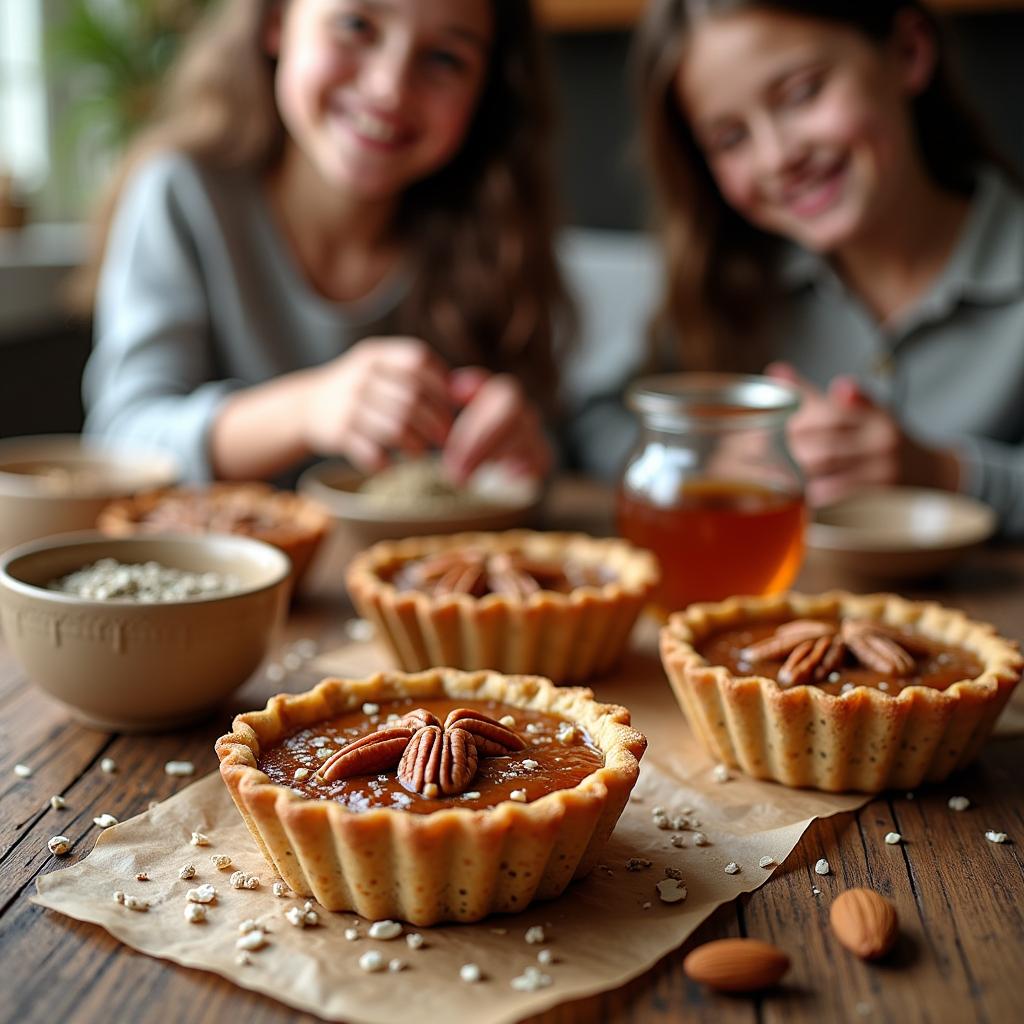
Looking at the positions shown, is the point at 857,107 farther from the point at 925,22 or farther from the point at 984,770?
the point at 984,770

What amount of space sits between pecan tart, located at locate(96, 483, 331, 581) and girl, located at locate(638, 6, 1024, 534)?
3.48ft

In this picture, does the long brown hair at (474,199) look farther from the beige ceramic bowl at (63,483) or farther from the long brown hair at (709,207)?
→ the beige ceramic bowl at (63,483)

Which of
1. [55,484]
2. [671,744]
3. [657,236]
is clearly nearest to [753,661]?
[671,744]

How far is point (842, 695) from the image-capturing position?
1.42 metres

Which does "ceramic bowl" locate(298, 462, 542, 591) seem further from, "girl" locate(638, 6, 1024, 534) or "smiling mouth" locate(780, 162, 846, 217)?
"smiling mouth" locate(780, 162, 846, 217)

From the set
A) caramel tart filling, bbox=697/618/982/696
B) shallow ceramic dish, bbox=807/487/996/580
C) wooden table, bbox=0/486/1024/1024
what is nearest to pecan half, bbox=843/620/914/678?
caramel tart filling, bbox=697/618/982/696

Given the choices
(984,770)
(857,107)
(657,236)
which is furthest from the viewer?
(657,236)

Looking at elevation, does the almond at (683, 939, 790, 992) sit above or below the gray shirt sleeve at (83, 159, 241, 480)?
below

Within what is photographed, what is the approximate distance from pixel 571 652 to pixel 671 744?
27cm

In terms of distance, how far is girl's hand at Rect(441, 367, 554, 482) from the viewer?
8.36 ft

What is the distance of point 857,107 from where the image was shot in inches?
112

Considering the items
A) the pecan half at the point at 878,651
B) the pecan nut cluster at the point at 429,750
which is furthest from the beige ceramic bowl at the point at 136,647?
the pecan half at the point at 878,651

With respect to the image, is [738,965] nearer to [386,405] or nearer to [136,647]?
[136,647]

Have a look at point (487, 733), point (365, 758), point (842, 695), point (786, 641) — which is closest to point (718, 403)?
point (786, 641)
